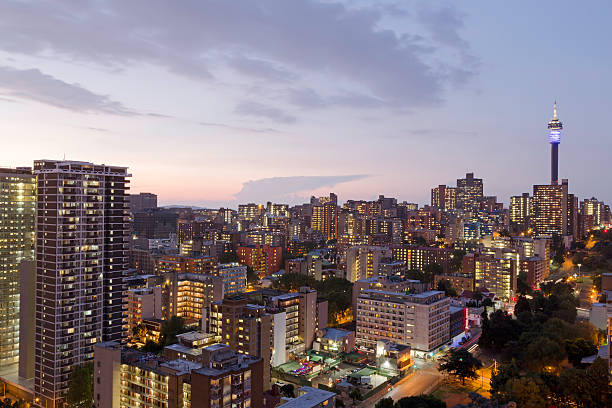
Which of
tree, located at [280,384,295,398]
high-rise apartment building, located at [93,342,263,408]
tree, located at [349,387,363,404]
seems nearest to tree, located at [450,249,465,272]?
tree, located at [349,387,363,404]

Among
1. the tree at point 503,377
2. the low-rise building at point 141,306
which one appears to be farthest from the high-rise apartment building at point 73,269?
the tree at point 503,377

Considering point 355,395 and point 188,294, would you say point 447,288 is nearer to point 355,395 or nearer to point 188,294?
point 188,294

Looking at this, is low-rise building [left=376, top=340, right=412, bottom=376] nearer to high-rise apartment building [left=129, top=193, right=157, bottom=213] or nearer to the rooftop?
the rooftop

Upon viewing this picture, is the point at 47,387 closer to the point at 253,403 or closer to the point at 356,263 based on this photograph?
the point at 253,403

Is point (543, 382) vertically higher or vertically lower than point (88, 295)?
lower

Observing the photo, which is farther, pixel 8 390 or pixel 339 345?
pixel 339 345

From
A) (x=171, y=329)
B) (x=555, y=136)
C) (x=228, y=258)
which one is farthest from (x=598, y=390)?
(x=555, y=136)

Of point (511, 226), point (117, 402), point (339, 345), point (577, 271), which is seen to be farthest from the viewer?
point (511, 226)

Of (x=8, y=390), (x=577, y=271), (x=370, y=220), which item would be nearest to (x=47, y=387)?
(x=8, y=390)
